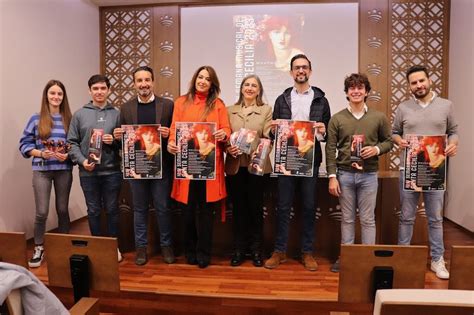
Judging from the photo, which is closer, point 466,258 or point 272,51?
point 466,258

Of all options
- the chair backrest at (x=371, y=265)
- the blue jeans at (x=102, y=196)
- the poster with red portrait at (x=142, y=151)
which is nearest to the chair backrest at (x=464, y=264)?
the chair backrest at (x=371, y=265)

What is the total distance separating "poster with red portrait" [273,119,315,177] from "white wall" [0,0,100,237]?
2.35 meters

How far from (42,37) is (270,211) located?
9.15ft

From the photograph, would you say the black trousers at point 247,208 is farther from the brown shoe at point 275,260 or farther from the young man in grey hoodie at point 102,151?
the young man in grey hoodie at point 102,151

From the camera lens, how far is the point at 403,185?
2553mm

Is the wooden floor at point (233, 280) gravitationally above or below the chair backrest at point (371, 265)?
below

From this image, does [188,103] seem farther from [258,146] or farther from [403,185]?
[403,185]

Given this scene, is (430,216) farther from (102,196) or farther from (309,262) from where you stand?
(102,196)

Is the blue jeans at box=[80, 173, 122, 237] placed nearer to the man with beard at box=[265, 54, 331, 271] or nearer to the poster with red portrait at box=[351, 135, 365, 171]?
the man with beard at box=[265, 54, 331, 271]

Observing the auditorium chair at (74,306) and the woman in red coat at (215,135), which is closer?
the auditorium chair at (74,306)

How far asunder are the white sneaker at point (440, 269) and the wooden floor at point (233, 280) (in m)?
0.04

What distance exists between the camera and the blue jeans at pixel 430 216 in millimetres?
2576

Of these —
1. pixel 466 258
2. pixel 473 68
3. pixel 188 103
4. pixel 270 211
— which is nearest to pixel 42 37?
pixel 188 103

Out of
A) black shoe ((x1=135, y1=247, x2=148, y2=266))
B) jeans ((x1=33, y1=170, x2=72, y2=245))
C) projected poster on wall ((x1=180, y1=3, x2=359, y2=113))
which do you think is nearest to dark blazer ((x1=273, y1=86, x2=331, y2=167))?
black shoe ((x1=135, y1=247, x2=148, y2=266))
